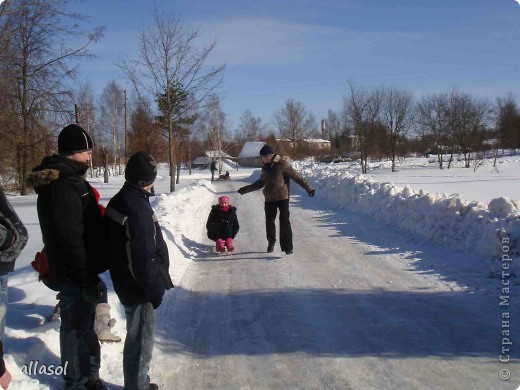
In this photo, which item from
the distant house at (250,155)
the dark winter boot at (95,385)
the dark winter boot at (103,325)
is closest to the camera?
the dark winter boot at (95,385)

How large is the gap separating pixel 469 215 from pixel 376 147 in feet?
150

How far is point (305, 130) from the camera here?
70.2m

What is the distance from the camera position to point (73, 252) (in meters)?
3.38

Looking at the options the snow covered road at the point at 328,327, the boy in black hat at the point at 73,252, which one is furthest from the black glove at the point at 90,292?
the snow covered road at the point at 328,327

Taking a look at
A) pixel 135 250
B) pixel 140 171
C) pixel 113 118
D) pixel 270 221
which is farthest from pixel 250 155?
pixel 135 250

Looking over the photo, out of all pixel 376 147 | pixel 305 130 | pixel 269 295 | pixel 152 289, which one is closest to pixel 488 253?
pixel 269 295

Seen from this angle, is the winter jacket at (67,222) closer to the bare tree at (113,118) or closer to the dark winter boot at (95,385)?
the dark winter boot at (95,385)

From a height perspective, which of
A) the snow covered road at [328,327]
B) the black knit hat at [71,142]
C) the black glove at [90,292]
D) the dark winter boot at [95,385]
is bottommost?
the snow covered road at [328,327]

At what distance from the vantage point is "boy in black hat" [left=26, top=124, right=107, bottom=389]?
3.37 meters

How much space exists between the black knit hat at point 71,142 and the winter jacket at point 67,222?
0.10 m

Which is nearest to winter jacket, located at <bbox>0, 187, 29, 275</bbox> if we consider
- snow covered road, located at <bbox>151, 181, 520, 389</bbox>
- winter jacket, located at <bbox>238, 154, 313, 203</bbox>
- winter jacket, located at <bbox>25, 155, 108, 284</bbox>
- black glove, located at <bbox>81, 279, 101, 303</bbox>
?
winter jacket, located at <bbox>25, 155, 108, 284</bbox>

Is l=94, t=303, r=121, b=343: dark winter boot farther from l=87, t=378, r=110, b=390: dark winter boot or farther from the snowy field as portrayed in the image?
l=87, t=378, r=110, b=390: dark winter boot

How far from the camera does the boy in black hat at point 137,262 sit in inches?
131

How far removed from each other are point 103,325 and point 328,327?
2.16 metres
